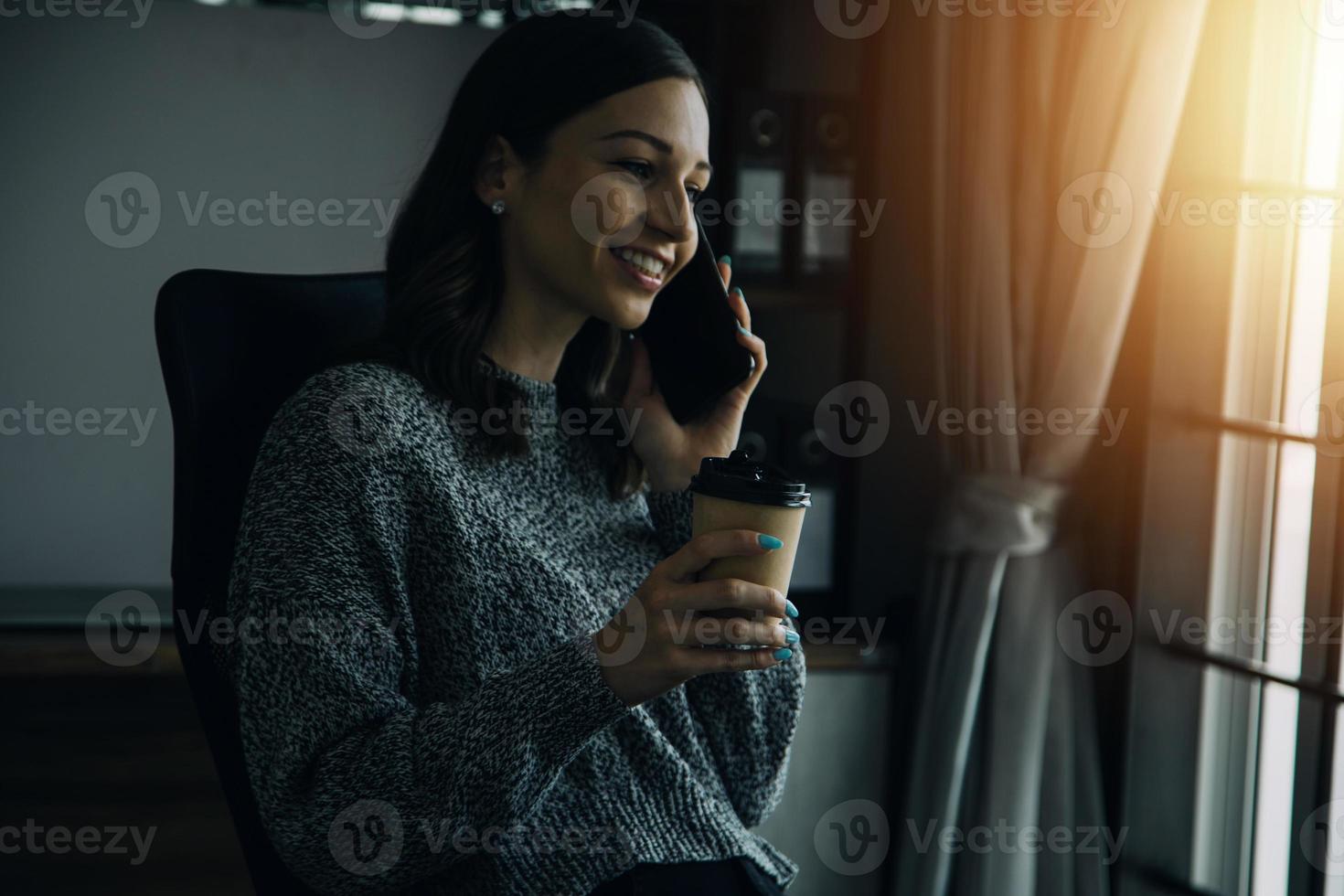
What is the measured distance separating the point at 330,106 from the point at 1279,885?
2386 millimetres

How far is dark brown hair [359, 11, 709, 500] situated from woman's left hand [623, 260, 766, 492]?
0.06 metres

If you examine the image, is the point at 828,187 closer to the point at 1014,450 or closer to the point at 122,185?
the point at 1014,450

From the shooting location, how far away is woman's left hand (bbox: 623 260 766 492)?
1540 mm

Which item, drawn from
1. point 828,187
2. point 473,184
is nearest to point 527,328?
point 473,184

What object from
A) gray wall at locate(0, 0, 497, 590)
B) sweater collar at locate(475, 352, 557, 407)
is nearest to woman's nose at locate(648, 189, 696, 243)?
sweater collar at locate(475, 352, 557, 407)

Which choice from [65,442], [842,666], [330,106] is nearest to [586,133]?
[842,666]

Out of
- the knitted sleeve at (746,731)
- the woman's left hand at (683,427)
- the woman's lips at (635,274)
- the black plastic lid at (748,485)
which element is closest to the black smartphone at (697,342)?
the woman's left hand at (683,427)

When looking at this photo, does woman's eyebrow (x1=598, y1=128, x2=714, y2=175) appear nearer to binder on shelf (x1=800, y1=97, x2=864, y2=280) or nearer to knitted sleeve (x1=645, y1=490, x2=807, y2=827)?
knitted sleeve (x1=645, y1=490, x2=807, y2=827)

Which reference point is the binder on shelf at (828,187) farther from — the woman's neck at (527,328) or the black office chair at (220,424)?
the black office chair at (220,424)

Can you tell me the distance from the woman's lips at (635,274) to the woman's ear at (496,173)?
14 cm

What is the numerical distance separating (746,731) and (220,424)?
0.66 metres

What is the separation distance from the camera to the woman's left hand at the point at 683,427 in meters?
1.54

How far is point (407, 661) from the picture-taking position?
47.4 inches

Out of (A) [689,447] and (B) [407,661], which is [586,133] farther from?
(B) [407,661]
